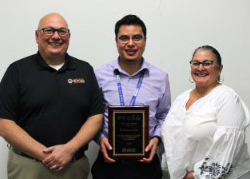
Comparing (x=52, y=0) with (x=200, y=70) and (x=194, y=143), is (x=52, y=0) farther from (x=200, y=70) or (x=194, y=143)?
(x=194, y=143)

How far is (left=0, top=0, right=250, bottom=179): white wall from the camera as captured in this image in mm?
2559

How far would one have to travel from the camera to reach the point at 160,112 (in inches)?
85.7

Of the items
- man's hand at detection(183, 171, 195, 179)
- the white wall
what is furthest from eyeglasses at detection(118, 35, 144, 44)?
man's hand at detection(183, 171, 195, 179)

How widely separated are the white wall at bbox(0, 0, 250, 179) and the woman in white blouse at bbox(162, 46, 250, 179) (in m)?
0.71

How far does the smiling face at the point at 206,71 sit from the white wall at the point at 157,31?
73 centimetres

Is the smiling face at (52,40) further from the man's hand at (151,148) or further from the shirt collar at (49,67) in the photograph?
the man's hand at (151,148)

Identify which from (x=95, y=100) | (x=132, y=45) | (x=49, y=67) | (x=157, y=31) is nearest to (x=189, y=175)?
(x=95, y=100)

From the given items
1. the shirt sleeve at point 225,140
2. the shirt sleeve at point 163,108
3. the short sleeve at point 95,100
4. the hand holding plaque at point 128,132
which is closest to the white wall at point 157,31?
the shirt sleeve at point 163,108

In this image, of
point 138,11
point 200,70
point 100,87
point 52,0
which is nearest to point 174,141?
point 200,70

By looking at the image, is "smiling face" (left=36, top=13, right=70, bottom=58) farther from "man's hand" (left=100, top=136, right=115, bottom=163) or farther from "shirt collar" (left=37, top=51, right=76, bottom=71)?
"man's hand" (left=100, top=136, right=115, bottom=163)

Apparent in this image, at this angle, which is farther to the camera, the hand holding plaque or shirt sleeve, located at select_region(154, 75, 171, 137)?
shirt sleeve, located at select_region(154, 75, 171, 137)

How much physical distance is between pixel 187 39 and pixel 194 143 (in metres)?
1.07

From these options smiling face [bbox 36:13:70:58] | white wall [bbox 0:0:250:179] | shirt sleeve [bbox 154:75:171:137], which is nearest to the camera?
smiling face [bbox 36:13:70:58]

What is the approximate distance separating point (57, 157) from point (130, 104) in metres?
0.57
